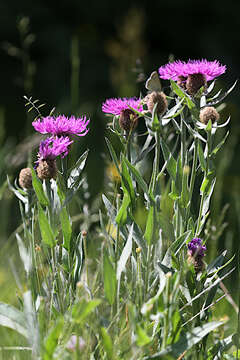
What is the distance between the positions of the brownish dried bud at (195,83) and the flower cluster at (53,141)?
0.18 metres

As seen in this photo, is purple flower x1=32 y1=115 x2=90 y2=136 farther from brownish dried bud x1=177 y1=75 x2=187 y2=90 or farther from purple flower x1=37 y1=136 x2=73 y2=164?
brownish dried bud x1=177 y1=75 x2=187 y2=90

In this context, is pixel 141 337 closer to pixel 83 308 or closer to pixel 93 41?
pixel 83 308

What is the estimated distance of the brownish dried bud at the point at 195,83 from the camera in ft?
2.99

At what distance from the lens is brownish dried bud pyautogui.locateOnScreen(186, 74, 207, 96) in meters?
0.91

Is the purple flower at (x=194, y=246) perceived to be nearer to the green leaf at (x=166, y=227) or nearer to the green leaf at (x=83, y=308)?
the green leaf at (x=166, y=227)

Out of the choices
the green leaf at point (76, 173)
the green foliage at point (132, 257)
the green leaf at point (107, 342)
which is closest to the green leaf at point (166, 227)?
the green foliage at point (132, 257)

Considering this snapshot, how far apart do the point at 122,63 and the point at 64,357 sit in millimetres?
2136

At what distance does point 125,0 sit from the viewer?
429 cm

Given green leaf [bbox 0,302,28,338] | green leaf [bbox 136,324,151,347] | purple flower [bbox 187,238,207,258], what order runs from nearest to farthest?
green leaf [bbox 136,324,151,347], green leaf [bbox 0,302,28,338], purple flower [bbox 187,238,207,258]

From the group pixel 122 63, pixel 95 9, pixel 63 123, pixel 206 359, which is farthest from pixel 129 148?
pixel 95 9

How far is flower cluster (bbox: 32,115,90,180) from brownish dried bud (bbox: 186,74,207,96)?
18cm

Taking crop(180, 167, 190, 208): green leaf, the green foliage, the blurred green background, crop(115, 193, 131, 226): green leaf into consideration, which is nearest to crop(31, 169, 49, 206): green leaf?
the green foliage

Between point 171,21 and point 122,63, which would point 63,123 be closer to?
point 122,63

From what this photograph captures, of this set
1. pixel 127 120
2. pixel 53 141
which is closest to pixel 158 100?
pixel 127 120
